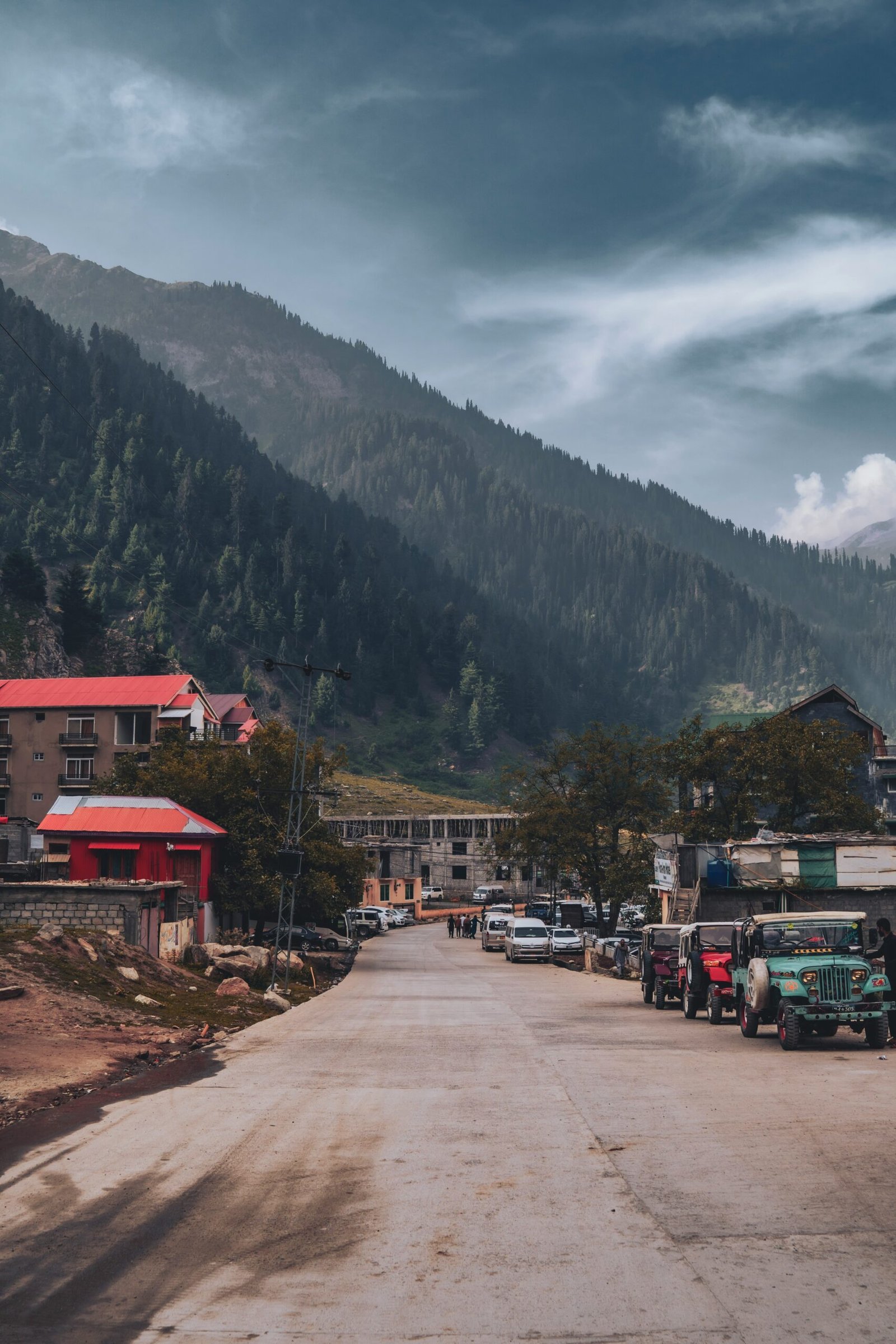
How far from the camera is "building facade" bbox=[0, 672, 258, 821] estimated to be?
95.9 m

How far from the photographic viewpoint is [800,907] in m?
43.9

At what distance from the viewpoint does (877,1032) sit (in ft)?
65.4

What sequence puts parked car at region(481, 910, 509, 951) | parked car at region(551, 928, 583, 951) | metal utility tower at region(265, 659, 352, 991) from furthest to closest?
1. parked car at region(481, 910, 509, 951)
2. parked car at region(551, 928, 583, 951)
3. metal utility tower at region(265, 659, 352, 991)

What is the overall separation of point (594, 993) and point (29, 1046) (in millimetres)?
21004

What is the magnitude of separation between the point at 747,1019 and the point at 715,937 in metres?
4.88

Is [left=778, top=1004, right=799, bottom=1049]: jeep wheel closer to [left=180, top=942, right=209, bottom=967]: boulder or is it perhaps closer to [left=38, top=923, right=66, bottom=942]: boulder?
[left=38, top=923, right=66, bottom=942]: boulder

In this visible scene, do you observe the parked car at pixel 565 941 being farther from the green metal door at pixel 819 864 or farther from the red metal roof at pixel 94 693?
the red metal roof at pixel 94 693

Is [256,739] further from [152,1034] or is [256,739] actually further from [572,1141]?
[572,1141]

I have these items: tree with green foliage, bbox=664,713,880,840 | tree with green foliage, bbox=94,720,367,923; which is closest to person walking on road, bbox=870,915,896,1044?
tree with green foliage, bbox=94,720,367,923

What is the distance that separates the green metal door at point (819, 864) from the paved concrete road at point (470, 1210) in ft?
95.8

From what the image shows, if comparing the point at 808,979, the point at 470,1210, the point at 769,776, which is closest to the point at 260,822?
the point at 769,776

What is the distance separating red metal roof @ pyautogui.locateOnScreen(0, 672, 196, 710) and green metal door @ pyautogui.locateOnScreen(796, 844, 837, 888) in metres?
61.6

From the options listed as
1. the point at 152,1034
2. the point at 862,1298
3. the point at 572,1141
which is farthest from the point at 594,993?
the point at 862,1298

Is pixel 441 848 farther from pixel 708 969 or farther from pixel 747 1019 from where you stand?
pixel 747 1019
